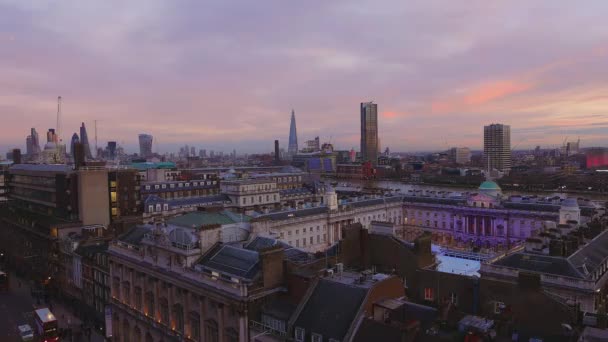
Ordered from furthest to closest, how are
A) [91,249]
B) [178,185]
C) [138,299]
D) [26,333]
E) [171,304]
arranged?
[178,185] < [91,249] < [26,333] < [138,299] < [171,304]

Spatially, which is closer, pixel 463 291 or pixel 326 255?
pixel 463 291

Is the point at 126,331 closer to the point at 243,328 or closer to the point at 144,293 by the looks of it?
the point at 144,293

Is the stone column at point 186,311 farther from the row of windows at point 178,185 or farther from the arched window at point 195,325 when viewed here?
the row of windows at point 178,185

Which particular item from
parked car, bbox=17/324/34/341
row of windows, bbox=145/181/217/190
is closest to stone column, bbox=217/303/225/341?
parked car, bbox=17/324/34/341

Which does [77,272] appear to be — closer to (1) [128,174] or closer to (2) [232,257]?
(1) [128,174]

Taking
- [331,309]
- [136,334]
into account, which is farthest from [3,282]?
[331,309]

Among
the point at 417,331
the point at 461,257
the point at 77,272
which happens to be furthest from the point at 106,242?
the point at 417,331

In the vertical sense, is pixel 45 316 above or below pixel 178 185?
below

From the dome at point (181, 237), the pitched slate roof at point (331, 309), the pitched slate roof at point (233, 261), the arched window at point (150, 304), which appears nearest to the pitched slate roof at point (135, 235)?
the arched window at point (150, 304)
